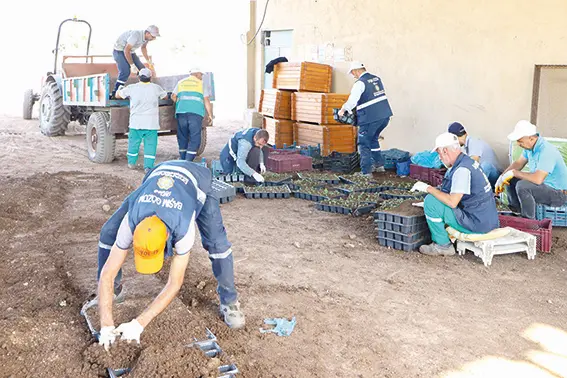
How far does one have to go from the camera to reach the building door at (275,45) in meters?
14.3

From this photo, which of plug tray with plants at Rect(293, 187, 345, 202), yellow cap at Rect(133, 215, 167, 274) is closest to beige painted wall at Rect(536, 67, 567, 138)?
plug tray with plants at Rect(293, 187, 345, 202)

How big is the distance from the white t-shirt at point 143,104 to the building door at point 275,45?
202 inches

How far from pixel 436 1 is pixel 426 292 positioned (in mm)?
6607

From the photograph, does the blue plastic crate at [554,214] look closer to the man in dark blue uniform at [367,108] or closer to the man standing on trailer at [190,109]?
the man in dark blue uniform at [367,108]

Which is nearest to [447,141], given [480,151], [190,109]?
[480,151]

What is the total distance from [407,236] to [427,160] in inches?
159

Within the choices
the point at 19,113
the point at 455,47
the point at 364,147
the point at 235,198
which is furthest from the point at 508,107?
the point at 19,113

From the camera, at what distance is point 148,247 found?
10.3 feet

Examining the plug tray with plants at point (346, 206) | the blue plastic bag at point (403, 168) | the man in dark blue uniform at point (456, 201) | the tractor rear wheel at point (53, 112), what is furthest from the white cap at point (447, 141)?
the tractor rear wheel at point (53, 112)

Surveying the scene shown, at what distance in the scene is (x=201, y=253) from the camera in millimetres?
5992

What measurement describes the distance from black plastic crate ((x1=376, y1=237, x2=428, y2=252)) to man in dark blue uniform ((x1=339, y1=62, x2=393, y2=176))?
358 centimetres

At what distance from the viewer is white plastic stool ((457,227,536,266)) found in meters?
5.73

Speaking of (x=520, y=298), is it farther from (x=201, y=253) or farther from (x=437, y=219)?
(x=201, y=253)

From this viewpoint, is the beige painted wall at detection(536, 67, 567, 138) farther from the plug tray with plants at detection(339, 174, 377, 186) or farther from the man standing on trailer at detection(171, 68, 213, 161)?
the man standing on trailer at detection(171, 68, 213, 161)
